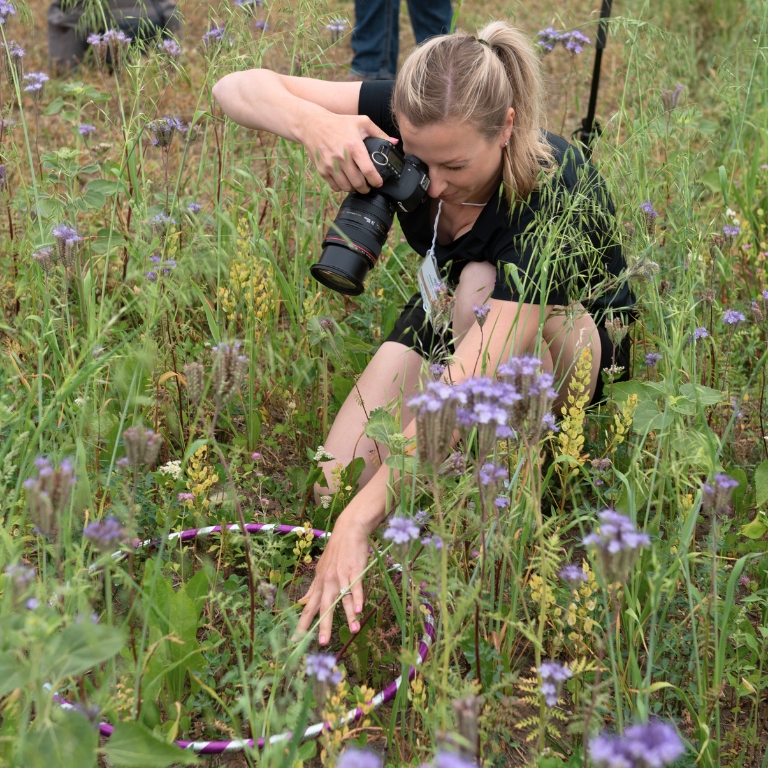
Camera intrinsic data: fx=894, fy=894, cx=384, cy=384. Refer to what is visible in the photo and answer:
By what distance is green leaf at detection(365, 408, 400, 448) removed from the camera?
4.95ft

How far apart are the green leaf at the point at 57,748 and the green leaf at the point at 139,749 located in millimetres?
88

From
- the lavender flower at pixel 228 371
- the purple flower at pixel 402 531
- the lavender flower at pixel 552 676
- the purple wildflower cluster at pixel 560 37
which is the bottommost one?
the lavender flower at pixel 552 676

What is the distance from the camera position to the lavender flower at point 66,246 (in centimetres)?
157

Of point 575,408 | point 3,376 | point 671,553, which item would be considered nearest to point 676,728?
point 671,553

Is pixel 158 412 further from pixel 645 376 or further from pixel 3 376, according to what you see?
pixel 645 376

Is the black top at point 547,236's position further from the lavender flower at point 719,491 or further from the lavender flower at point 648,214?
the lavender flower at point 719,491

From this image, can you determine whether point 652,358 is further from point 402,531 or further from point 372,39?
point 372,39

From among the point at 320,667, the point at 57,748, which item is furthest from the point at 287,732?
the point at 57,748

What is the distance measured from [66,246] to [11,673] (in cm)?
82

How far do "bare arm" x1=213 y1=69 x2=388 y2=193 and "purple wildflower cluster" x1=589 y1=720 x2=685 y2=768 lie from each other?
1.35 metres

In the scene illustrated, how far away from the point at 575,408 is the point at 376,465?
1.71 ft

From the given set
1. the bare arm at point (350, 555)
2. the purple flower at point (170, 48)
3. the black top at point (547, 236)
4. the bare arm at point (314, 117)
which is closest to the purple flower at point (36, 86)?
the purple flower at point (170, 48)

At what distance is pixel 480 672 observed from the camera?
1.39 metres

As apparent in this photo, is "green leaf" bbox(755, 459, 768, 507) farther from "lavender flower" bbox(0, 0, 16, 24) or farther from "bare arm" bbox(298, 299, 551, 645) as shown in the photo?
"lavender flower" bbox(0, 0, 16, 24)
